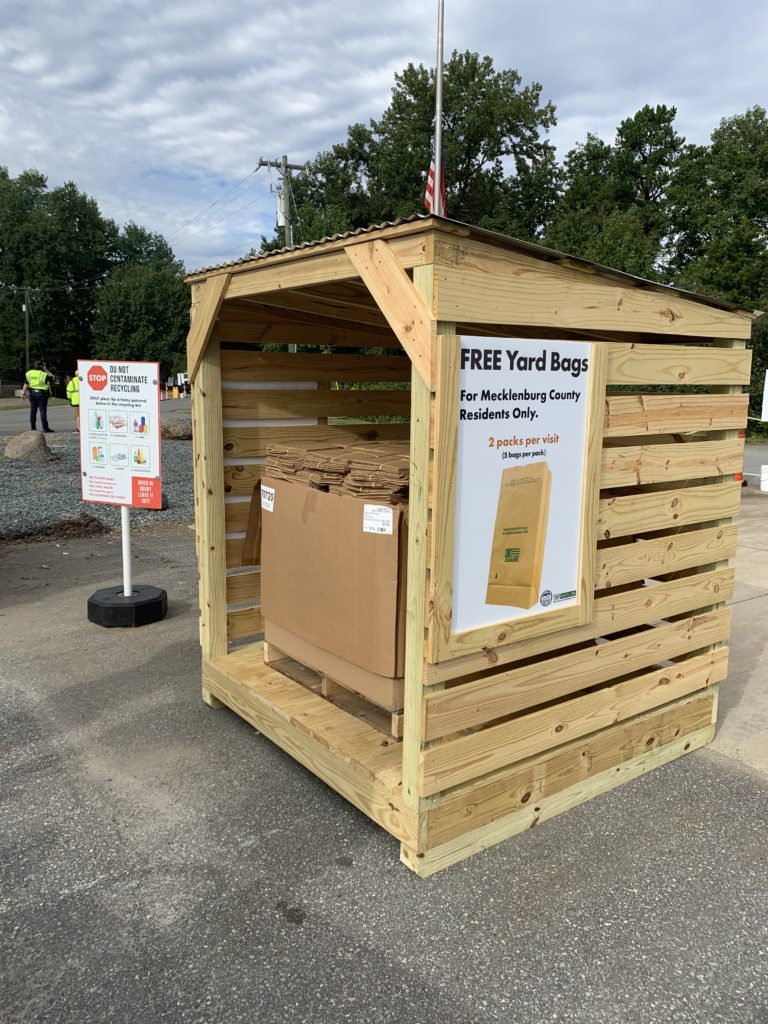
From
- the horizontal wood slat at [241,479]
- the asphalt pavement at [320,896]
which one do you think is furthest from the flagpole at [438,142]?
the asphalt pavement at [320,896]

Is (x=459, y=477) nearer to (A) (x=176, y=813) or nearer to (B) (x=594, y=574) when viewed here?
(B) (x=594, y=574)

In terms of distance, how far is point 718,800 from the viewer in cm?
339

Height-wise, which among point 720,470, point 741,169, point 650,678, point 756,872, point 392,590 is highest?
point 741,169

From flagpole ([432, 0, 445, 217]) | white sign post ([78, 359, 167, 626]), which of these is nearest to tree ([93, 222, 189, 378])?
flagpole ([432, 0, 445, 217])

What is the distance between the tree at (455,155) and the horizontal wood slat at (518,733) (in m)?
46.5

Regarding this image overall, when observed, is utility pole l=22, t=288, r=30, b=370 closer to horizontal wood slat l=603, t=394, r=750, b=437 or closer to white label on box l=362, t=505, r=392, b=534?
white label on box l=362, t=505, r=392, b=534

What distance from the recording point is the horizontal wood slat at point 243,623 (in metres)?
4.39

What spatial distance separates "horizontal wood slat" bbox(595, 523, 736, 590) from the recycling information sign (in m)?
3.39

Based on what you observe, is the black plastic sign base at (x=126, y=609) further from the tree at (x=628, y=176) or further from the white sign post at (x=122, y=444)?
the tree at (x=628, y=176)

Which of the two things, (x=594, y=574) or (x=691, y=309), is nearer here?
(x=594, y=574)

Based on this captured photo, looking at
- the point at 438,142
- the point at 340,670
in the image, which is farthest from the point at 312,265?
the point at 438,142

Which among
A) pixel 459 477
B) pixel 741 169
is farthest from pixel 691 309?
pixel 741 169

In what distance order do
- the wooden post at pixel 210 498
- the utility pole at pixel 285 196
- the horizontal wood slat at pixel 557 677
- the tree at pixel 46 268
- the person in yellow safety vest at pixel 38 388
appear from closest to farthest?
the horizontal wood slat at pixel 557 677
the wooden post at pixel 210 498
the person in yellow safety vest at pixel 38 388
the utility pole at pixel 285 196
the tree at pixel 46 268

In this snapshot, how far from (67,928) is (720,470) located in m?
3.34
